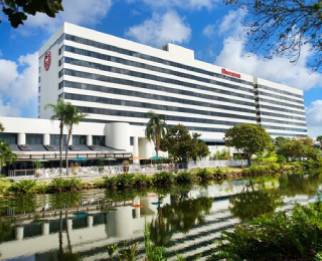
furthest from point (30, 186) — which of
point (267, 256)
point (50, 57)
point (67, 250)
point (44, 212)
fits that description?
point (50, 57)

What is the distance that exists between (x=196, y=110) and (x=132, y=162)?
41.0 m

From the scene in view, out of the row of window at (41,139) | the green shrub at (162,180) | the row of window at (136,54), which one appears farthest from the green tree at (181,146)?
the row of window at (136,54)

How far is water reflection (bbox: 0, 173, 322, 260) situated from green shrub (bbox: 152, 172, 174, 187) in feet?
50.7

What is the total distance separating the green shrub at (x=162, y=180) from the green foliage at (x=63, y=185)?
9485 millimetres

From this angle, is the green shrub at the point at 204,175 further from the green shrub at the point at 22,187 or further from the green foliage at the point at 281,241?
the green foliage at the point at 281,241

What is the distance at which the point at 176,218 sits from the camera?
1822 cm

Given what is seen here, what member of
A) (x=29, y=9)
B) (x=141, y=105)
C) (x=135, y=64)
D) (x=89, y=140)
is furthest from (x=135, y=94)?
(x=29, y=9)

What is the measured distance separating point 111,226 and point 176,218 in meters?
3.68

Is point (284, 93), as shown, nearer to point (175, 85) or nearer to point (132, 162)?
point (175, 85)

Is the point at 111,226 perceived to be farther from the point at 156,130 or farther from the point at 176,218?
the point at 156,130

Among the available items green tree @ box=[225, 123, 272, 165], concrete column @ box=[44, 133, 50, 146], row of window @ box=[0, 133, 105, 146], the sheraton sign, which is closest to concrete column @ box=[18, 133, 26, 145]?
row of window @ box=[0, 133, 105, 146]

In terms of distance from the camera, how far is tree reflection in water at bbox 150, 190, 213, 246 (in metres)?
14.2

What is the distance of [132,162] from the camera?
64.0m

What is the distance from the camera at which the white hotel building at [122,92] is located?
→ 6200 centimetres
